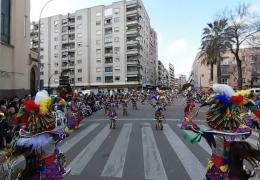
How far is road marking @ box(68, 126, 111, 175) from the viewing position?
4.62 meters

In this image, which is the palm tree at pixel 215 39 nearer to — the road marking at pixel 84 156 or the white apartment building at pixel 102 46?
the road marking at pixel 84 156

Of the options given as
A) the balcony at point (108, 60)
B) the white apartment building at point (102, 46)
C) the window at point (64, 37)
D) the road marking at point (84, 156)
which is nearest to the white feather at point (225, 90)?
the road marking at point (84, 156)

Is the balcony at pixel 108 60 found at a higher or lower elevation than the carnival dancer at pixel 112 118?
higher

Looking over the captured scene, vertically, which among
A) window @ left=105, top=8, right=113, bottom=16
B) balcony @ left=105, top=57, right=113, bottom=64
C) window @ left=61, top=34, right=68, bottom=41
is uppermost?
window @ left=105, top=8, right=113, bottom=16

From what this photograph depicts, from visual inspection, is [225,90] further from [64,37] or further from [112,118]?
[64,37]

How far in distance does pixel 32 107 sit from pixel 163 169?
324 centimetres

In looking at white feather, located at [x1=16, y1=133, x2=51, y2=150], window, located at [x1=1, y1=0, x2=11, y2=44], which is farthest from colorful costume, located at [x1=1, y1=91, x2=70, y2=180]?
window, located at [x1=1, y1=0, x2=11, y2=44]

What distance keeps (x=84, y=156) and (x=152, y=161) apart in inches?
80.4

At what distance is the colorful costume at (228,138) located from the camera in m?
2.55

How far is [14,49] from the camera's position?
16266 mm

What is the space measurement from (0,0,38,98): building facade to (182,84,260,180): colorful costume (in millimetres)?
16405

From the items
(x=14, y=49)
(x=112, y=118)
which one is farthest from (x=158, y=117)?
(x=14, y=49)

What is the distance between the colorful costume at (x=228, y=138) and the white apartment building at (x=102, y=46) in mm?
48532

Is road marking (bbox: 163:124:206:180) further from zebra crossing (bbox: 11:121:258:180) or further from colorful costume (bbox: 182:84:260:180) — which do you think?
colorful costume (bbox: 182:84:260:180)
